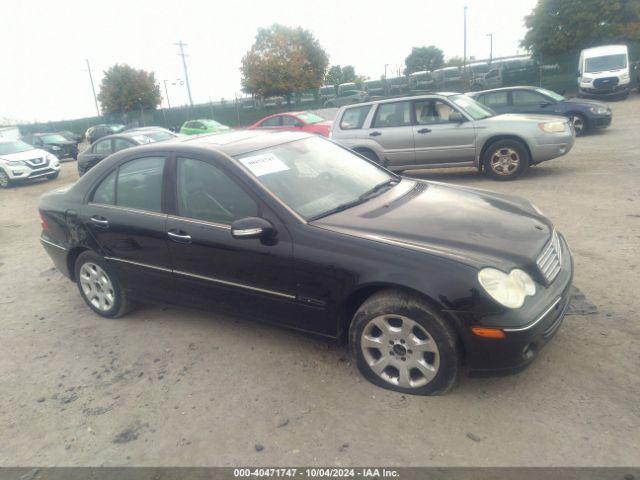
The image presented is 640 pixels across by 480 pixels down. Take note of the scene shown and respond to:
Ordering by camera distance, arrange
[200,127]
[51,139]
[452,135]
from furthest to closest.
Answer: [51,139] < [200,127] < [452,135]

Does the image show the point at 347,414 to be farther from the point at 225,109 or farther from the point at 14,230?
the point at 225,109

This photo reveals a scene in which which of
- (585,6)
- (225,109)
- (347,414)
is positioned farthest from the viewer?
(225,109)

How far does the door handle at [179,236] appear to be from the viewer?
3564mm

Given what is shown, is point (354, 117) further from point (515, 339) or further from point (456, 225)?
point (515, 339)

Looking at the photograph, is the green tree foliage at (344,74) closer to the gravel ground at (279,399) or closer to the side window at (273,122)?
the side window at (273,122)

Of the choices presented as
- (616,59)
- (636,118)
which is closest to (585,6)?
(616,59)

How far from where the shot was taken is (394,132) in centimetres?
907

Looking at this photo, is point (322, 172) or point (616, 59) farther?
point (616, 59)

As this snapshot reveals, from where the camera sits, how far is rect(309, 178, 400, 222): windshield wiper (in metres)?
3.31

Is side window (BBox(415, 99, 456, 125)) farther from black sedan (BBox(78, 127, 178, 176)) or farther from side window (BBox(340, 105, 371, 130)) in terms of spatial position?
black sedan (BBox(78, 127, 178, 176))

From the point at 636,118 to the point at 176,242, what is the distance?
1672 cm

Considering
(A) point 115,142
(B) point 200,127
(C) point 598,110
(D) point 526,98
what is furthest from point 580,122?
(B) point 200,127

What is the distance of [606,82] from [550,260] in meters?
21.1

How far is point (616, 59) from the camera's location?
66.4ft
